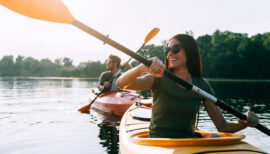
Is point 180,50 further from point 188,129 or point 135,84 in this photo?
point 188,129

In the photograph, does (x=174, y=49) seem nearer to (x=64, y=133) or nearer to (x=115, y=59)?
(x=64, y=133)

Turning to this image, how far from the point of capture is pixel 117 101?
28.6 ft

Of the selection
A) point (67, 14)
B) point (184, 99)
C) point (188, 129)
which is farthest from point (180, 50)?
point (67, 14)

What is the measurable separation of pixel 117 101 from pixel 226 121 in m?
6.04

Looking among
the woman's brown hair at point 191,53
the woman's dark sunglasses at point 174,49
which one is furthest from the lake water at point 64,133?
the woman's dark sunglasses at point 174,49

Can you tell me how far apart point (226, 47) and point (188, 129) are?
6431 centimetres

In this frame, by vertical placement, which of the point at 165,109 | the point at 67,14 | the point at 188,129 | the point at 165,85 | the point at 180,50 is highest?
the point at 67,14

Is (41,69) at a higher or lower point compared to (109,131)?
higher

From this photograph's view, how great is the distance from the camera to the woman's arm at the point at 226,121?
287 centimetres

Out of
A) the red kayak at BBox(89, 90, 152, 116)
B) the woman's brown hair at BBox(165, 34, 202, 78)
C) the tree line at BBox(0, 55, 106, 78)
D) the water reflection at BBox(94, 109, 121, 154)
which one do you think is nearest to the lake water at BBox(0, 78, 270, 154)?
the water reflection at BBox(94, 109, 121, 154)

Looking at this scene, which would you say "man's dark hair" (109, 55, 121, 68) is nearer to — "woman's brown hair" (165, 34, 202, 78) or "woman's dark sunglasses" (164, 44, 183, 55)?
"woman's brown hair" (165, 34, 202, 78)

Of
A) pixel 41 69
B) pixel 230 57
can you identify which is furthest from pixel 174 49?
pixel 41 69

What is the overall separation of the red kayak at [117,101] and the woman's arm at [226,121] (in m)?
4.72

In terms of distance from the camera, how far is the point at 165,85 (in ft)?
8.43
